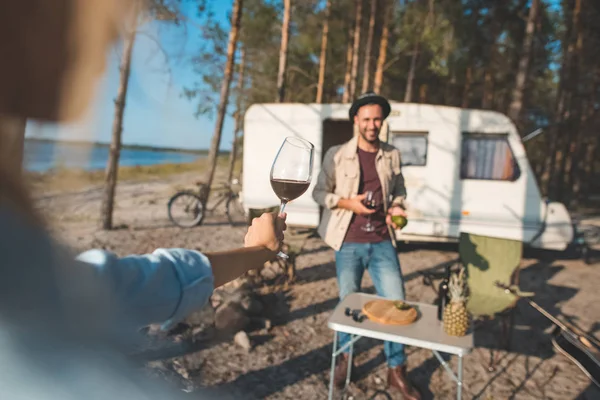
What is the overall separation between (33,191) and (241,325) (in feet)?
12.3

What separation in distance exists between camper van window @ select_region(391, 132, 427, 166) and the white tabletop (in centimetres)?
485

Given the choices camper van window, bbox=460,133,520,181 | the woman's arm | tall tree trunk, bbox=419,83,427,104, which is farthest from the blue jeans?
tall tree trunk, bbox=419,83,427,104

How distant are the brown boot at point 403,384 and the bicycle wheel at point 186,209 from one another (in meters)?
6.35

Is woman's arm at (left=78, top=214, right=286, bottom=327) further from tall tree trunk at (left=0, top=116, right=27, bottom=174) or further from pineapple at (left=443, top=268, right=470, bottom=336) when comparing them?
pineapple at (left=443, top=268, right=470, bottom=336)

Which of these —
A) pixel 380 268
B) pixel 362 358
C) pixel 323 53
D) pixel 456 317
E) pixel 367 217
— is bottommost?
pixel 362 358

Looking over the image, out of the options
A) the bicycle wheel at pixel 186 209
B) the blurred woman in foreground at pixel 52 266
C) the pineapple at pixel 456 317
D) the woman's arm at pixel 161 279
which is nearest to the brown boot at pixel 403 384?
the pineapple at pixel 456 317

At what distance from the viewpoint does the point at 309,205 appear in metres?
7.59

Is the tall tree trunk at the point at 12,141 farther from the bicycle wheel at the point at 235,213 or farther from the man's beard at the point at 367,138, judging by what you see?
the bicycle wheel at the point at 235,213

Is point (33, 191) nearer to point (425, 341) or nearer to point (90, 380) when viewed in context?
point (90, 380)

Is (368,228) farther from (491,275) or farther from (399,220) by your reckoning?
(491,275)

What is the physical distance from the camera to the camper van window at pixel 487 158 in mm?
6887

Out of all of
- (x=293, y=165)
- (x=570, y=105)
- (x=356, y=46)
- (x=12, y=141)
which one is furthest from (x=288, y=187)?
(x=570, y=105)

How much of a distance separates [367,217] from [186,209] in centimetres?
638

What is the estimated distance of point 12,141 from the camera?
1.28 ft
